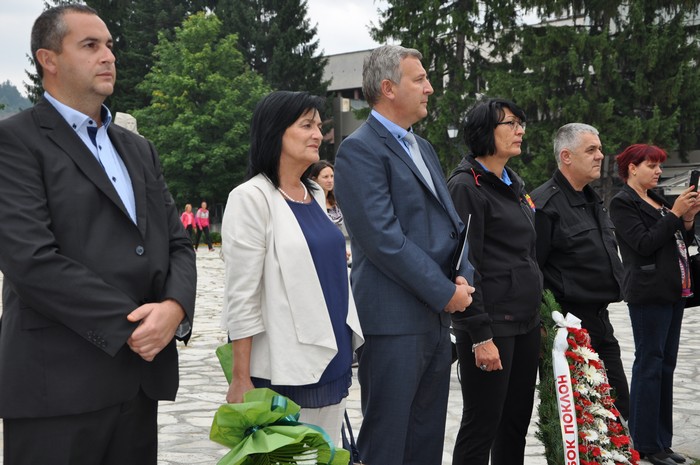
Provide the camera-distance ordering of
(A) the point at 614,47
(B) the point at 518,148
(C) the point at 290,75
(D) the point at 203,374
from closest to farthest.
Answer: (B) the point at 518,148 → (D) the point at 203,374 → (A) the point at 614,47 → (C) the point at 290,75

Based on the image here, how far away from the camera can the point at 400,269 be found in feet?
11.0

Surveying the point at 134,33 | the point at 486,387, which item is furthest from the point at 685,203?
the point at 134,33

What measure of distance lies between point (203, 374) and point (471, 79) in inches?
1277

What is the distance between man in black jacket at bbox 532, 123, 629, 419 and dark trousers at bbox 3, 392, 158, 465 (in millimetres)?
2743

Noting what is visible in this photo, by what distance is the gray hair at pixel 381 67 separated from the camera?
12.0 feet

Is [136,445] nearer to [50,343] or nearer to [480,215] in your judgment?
[50,343]

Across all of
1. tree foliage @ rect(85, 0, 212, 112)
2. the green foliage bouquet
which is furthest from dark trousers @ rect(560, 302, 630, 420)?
tree foliage @ rect(85, 0, 212, 112)

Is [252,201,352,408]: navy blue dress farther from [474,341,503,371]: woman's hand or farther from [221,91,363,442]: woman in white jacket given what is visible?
[474,341,503,371]: woman's hand

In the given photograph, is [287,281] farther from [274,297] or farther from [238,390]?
[238,390]

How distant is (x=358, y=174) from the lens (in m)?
3.45

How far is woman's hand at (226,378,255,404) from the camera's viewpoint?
2.93m

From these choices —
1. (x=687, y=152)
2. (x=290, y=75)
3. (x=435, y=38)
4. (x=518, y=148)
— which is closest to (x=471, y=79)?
(x=435, y=38)

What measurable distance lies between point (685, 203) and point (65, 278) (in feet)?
13.4

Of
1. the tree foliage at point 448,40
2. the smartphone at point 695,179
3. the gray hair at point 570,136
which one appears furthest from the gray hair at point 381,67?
the tree foliage at point 448,40
